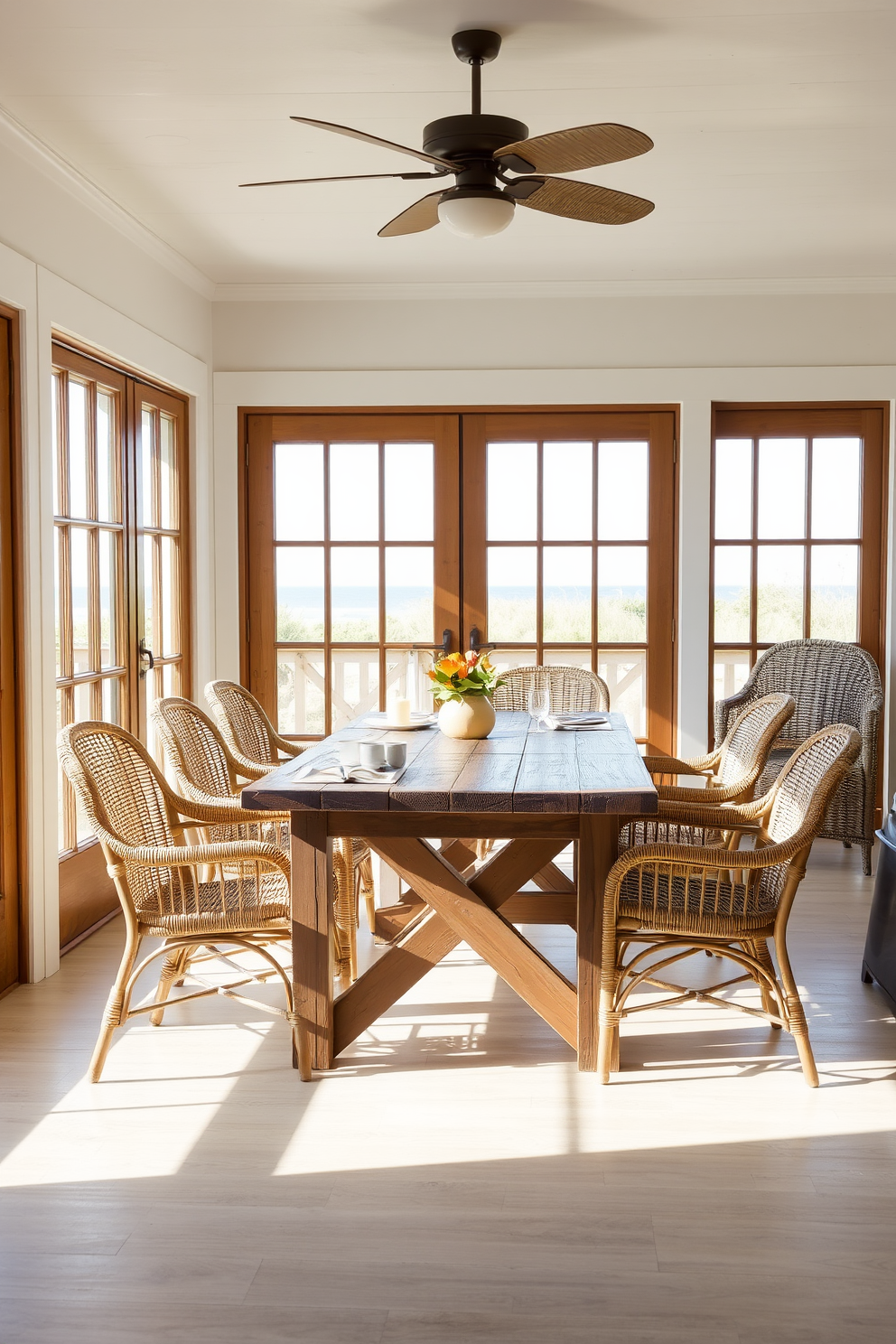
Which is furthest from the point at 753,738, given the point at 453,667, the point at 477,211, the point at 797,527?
the point at 797,527

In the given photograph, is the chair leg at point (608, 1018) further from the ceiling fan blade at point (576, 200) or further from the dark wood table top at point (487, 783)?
the ceiling fan blade at point (576, 200)

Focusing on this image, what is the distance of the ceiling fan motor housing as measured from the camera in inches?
113

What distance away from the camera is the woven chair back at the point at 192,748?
3545 mm

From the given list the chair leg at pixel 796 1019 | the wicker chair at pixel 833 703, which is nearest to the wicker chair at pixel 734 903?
the chair leg at pixel 796 1019

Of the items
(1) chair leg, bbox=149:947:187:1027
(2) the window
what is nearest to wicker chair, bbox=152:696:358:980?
(1) chair leg, bbox=149:947:187:1027

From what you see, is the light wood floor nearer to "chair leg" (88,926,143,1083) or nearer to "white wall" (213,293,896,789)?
"chair leg" (88,926,143,1083)

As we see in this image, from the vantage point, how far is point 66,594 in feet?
13.4

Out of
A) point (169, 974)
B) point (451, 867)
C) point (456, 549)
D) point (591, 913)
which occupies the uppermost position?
point (456, 549)

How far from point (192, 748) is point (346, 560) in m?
2.19

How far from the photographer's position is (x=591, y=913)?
2.94 meters

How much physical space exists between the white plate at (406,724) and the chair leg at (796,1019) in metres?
1.54

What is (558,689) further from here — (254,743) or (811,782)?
(811,782)

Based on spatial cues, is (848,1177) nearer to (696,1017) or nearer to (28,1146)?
(696,1017)

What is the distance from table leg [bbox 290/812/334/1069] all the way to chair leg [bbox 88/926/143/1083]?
1.34 ft
